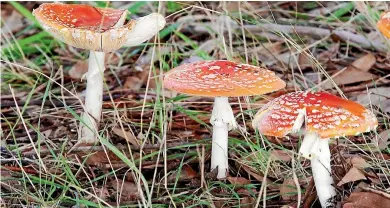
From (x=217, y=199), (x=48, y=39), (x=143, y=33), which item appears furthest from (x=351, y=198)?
(x=48, y=39)

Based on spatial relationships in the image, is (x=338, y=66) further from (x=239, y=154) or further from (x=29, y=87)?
(x=29, y=87)

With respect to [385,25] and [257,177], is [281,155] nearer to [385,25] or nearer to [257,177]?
[257,177]

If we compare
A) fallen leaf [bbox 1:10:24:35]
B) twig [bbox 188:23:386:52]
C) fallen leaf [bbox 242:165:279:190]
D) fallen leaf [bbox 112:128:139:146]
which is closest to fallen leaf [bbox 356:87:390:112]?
twig [bbox 188:23:386:52]

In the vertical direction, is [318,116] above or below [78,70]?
above

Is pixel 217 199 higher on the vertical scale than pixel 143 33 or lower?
lower

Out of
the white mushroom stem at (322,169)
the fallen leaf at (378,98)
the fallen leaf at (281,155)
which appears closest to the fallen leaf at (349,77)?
the fallen leaf at (378,98)

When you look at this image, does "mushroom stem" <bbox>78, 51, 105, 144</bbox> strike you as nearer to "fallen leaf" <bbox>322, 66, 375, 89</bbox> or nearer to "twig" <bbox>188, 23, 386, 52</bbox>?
"twig" <bbox>188, 23, 386, 52</bbox>

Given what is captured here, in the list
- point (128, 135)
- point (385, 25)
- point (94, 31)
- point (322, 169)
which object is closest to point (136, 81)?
point (128, 135)
